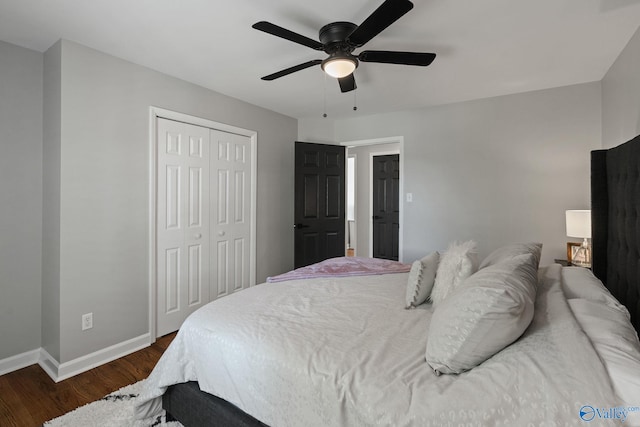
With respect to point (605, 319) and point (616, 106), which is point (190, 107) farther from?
point (616, 106)

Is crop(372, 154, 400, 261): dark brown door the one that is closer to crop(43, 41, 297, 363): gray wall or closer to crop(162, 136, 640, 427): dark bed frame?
crop(43, 41, 297, 363): gray wall

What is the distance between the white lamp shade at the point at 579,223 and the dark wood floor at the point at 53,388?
3.60 m

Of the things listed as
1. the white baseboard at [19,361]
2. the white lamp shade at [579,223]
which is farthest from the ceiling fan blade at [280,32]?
the white baseboard at [19,361]

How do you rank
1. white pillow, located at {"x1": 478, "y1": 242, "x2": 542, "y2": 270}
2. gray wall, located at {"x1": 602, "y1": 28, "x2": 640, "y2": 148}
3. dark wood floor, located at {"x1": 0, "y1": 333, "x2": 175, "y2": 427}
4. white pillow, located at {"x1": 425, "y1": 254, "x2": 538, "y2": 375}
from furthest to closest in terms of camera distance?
gray wall, located at {"x1": 602, "y1": 28, "x2": 640, "y2": 148} → dark wood floor, located at {"x1": 0, "y1": 333, "x2": 175, "y2": 427} → white pillow, located at {"x1": 478, "y1": 242, "x2": 542, "y2": 270} → white pillow, located at {"x1": 425, "y1": 254, "x2": 538, "y2": 375}

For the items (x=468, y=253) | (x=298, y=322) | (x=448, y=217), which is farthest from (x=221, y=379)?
(x=448, y=217)

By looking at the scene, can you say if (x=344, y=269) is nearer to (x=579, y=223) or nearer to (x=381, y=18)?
(x=381, y=18)

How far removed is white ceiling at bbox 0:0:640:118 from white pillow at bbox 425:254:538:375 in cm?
165

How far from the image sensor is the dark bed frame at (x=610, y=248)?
1.35m

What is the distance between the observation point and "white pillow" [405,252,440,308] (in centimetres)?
164

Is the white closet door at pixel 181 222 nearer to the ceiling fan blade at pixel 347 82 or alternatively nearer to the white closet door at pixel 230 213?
the white closet door at pixel 230 213

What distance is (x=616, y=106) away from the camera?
8.22ft

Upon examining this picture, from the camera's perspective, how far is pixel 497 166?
3.39 metres

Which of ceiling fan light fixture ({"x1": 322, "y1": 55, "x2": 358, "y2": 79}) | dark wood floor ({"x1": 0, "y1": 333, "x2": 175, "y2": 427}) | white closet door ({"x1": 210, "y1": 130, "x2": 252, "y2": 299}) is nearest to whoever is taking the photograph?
dark wood floor ({"x1": 0, "y1": 333, "x2": 175, "y2": 427})

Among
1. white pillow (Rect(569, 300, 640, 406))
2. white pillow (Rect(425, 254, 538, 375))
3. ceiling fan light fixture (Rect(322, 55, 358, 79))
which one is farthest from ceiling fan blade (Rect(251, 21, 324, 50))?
white pillow (Rect(569, 300, 640, 406))
